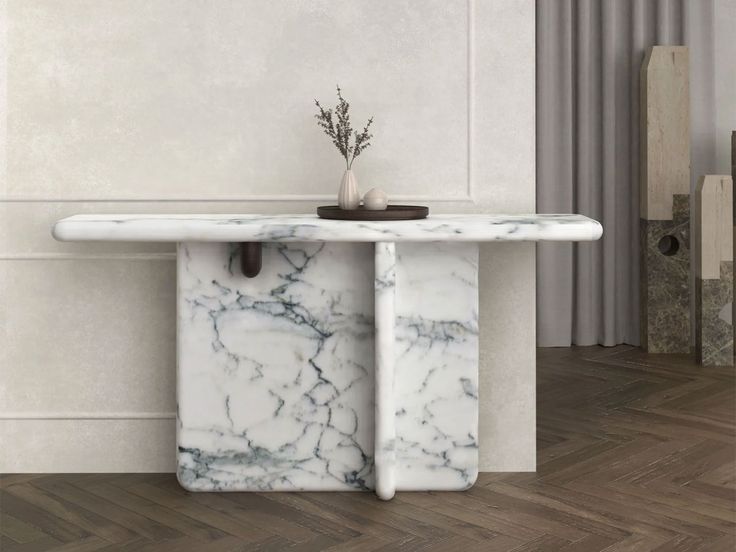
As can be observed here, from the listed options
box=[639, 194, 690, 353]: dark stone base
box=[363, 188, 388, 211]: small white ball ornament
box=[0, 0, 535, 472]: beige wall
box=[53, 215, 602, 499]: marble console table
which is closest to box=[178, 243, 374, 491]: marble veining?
box=[53, 215, 602, 499]: marble console table

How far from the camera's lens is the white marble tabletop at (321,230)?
7.66 feet

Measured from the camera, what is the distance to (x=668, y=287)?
4441 mm

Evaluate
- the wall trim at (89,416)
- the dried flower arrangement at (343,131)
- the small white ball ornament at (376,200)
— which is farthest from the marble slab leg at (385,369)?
the wall trim at (89,416)

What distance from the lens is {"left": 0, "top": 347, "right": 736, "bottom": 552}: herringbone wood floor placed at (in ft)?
7.20

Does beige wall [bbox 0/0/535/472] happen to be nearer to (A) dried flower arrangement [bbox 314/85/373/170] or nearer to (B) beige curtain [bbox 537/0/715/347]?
(A) dried flower arrangement [bbox 314/85/373/170]

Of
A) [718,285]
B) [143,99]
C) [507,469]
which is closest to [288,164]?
[143,99]

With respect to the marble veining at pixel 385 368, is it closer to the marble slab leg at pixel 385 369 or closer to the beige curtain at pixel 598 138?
the marble slab leg at pixel 385 369

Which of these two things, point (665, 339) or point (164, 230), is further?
point (665, 339)

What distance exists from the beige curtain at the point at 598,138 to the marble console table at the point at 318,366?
7.03 ft

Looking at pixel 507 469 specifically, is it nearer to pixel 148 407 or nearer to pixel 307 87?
pixel 148 407

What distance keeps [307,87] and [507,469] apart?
126 centimetres

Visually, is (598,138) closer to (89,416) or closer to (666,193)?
(666,193)

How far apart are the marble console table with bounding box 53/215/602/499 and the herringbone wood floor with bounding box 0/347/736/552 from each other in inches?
3.1

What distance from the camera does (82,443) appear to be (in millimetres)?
2727
